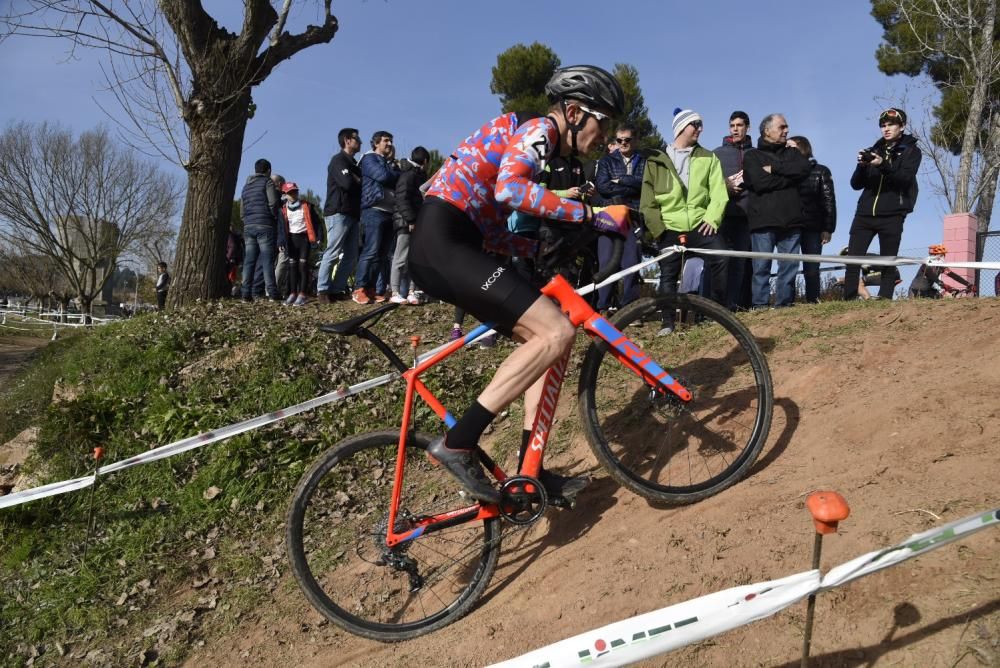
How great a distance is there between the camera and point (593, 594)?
3.22 m

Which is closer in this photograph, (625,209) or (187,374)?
(625,209)

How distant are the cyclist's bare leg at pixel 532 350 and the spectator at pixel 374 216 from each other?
6.27 metres

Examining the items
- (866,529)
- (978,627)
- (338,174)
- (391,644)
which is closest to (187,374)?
(338,174)

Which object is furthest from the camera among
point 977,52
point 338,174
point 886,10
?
point 886,10

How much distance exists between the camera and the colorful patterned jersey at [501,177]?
3.28m

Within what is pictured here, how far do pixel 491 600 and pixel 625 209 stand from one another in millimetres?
2258

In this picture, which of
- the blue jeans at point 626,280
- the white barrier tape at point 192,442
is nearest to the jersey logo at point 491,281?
the white barrier tape at point 192,442

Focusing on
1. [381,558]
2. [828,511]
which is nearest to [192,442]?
[381,558]

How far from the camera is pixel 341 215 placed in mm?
9250

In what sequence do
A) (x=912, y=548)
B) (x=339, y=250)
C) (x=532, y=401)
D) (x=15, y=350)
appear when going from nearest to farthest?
(x=912, y=548) < (x=532, y=401) < (x=339, y=250) < (x=15, y=350)

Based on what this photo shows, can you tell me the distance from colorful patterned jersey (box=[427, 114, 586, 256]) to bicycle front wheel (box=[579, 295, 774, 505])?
2.74 ft

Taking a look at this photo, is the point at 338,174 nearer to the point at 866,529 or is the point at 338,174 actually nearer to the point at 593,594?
the point at 593,594

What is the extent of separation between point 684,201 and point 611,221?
137 inches

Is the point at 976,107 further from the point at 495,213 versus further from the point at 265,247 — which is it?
the point at 495,213
